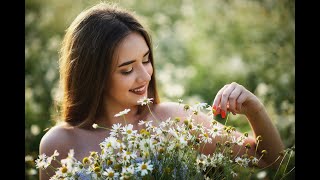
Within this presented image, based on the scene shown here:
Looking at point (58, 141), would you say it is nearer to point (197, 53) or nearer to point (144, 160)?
point (144, 160)

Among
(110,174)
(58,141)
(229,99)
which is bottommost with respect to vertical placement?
(58,141)

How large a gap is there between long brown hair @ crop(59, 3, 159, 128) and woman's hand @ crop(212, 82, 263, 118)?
33cm

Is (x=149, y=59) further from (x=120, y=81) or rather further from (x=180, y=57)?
(x=180, y=57)

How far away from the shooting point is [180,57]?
3598 millimetres

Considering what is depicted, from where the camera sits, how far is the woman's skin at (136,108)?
4.36 ft

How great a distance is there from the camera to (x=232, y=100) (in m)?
1.30

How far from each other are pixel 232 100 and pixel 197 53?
2312 millimetres

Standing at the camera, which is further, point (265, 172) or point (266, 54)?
point (266, 54)

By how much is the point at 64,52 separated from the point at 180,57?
2.01 metres

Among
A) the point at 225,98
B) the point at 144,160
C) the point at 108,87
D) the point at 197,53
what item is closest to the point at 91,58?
the point at 108,87

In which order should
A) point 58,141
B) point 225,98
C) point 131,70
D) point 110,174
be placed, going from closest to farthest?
point 110,174 < point 225,98 < point 131,70 < point 58,141
